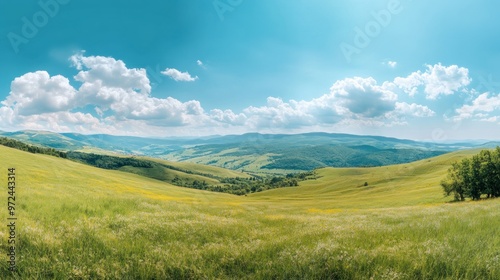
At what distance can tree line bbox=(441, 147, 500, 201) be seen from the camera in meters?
65.5

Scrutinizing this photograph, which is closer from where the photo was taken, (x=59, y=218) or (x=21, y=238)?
(x=21, y=238)

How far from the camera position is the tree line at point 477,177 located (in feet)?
215

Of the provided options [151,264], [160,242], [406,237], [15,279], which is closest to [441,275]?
[406,237]

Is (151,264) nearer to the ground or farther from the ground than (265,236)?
farther from the ground

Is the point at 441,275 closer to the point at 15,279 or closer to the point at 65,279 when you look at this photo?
the point at 65,279

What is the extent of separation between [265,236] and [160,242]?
11.1 feet

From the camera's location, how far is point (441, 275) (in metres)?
5.17

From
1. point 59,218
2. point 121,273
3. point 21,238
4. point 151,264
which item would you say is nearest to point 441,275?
point 151,264

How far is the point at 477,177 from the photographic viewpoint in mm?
67062

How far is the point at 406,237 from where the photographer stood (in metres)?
8.03

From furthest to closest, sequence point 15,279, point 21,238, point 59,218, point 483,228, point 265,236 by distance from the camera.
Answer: point 59,218 < point 265,236 < point 483,228 < point 21,238 < point 15,279

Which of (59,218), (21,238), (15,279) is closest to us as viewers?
(15,279)

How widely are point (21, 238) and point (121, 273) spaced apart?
11.8ft

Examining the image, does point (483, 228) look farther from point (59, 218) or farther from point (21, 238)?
point (59, 218)
